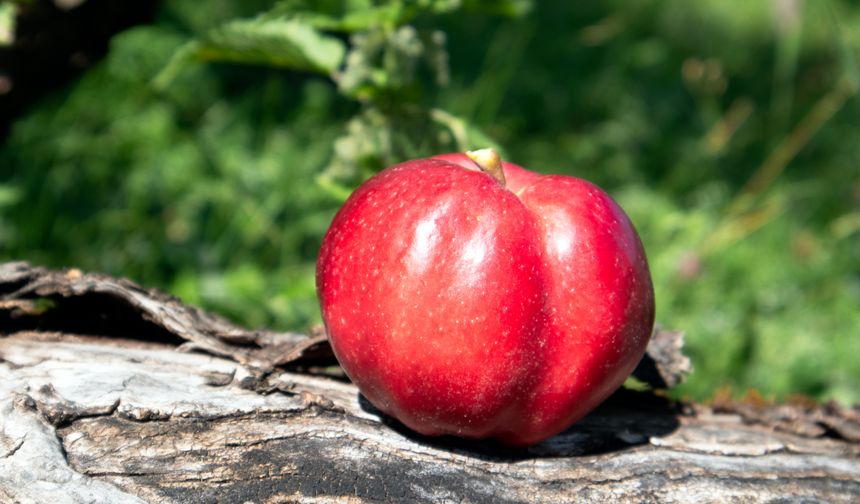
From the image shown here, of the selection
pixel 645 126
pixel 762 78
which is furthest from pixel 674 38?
pixel 645 126

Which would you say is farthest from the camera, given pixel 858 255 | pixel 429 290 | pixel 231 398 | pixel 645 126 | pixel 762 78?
pixel 762 78

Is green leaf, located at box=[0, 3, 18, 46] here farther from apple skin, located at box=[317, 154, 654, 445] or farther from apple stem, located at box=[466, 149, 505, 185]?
apple stem, located at box=[466, 149, 505, 185]

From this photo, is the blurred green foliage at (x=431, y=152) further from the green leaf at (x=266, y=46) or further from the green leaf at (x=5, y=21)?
the green leaf at (x=5, y=21)

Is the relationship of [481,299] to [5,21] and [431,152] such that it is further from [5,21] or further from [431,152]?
[5,21]

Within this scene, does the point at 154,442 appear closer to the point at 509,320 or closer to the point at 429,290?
the point at 429,290

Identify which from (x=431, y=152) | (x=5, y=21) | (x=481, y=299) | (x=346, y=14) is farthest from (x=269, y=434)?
(x=5, y=21)

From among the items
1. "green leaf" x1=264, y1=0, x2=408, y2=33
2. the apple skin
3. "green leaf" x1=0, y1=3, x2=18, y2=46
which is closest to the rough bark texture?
the apple skin
